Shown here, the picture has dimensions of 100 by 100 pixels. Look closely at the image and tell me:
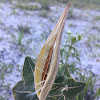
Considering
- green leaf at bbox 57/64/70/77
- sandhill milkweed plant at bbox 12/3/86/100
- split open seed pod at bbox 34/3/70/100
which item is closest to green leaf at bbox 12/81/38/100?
sandhill milkweed plant at bbox 12/3/86/100

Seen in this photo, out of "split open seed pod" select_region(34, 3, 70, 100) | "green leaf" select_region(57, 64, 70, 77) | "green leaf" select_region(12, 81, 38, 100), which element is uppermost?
"split open seed pod" select_region(34, 3, 70, 100)

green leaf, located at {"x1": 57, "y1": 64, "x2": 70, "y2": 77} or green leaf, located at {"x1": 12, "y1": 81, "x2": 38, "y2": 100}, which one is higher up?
green leaf, located at {"x1": 57, "y1": 64, "x2": 70, "y2": 77}

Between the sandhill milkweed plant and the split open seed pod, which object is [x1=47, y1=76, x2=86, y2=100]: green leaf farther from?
the split open seed pod

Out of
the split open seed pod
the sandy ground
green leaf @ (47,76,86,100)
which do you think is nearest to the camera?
the split open seed pod

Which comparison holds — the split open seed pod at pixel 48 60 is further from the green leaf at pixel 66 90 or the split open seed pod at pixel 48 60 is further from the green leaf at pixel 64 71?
the green leaf at pixel 64 71

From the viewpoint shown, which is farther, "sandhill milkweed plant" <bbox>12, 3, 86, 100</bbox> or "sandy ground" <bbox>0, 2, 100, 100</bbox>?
"sandy ground" <bbox>0, 2, 100, 100</bbox>

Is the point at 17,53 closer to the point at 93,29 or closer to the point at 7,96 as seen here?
the point at 7,96
